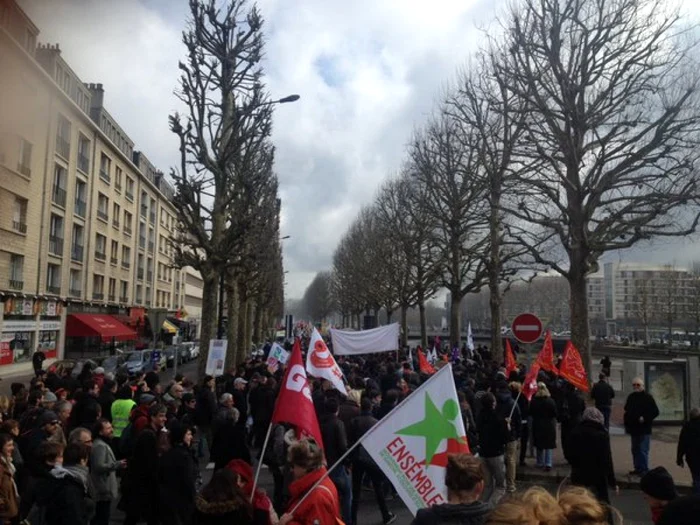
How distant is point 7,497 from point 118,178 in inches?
1771

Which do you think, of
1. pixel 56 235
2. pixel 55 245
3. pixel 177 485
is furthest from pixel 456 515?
pixel 56 235

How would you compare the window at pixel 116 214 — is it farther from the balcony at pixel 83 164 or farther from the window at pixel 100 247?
the balcony at pixel 83 164

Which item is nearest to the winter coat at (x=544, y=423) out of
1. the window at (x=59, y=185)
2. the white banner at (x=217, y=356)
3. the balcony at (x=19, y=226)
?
the white banner at (x=217, y=356)

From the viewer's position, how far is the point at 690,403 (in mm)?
13062

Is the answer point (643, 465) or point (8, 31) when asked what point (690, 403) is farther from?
point (8, 31)

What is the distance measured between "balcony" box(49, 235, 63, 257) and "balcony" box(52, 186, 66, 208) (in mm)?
1947

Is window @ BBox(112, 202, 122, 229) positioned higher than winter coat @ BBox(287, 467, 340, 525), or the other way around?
window @ BBox(112, 202, 122, 229)

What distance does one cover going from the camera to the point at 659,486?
408cm

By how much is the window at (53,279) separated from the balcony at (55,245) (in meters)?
0.78

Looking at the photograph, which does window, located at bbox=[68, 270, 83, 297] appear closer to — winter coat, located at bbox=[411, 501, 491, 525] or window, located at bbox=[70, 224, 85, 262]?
window, located at bbox=[70, 224, 85, 262]

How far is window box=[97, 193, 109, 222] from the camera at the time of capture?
41969 mm

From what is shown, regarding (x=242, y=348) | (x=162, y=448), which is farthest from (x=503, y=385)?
(x=242, y=348)

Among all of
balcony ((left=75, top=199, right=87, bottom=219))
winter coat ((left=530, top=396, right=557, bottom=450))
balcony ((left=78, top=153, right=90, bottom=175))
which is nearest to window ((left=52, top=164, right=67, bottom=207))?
balcony ((left=75, top=199, right=87, bottom=219))

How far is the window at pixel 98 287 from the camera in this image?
138 feet
